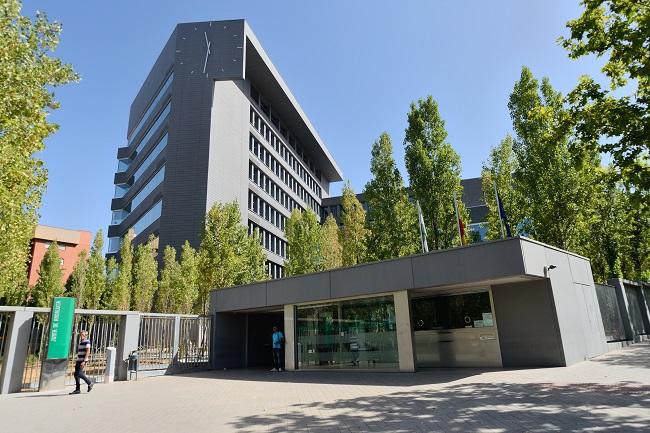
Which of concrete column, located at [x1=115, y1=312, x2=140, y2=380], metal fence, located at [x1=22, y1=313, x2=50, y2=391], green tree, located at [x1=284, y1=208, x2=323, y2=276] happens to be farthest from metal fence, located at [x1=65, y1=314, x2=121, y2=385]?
green tree, located at [x1=284, y1=208, x2=323, y2=276]

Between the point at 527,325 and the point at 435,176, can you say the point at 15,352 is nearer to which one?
the point at 527,325

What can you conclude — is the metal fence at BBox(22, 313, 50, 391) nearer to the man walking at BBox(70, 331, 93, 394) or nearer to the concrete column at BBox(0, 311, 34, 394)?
the concrete column at BBox(0, 311, 34, 394)

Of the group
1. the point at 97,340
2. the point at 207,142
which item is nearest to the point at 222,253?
the point at 97,340

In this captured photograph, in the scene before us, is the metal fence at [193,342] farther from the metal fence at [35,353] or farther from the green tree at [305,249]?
the green tree at [305,249]

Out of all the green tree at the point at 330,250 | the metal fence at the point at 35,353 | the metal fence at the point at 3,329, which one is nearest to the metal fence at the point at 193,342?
the metal fence at the point at 35,353

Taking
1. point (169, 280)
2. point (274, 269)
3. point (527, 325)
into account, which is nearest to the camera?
point (527, 325)

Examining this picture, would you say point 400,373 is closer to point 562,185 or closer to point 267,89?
point 562,185

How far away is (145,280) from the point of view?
38188mm

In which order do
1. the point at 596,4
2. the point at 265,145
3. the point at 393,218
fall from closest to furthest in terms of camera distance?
the point at 596,4, the point at 393,218, the point at 265,145

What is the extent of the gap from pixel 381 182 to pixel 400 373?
52.8 ft

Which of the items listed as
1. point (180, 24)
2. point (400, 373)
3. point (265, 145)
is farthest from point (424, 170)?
point (180, 24)

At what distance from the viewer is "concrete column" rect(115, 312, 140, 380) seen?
16406 millimetres

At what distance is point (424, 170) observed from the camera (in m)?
24.4

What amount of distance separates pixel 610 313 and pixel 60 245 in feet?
184
